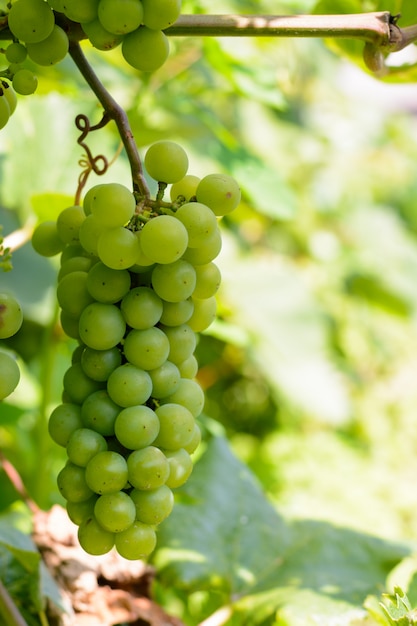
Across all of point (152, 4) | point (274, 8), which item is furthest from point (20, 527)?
point (274, 8)

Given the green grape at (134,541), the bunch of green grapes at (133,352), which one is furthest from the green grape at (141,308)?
the green grape at (134,541)

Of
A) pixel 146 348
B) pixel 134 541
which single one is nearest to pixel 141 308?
pixel 146 348

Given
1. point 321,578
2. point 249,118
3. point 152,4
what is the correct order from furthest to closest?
point 249,118 → point 321,578 → point 152,4

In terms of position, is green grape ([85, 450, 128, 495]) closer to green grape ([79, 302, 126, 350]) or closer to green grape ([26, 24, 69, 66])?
green grape ([79, 302, 126, 350])

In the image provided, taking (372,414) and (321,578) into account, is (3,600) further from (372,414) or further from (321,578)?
(372,414)

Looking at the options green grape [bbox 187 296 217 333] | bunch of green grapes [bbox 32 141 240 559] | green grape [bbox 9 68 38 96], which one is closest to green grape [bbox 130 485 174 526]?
bunch of green grapes [bbox 32 141 240 559]

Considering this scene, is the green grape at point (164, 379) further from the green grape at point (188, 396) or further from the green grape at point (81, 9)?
the green grape at point (81, 9)
